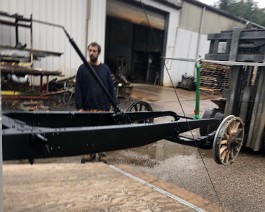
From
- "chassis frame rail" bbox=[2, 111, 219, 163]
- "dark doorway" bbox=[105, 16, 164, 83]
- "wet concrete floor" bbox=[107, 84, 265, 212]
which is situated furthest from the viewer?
"dark doorway" bbox=[105, 16, 164, 83]

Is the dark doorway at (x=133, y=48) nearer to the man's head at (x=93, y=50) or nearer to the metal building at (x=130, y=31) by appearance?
the metal building at (x=130, y=31)

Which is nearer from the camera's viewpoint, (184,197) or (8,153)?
(8,153)

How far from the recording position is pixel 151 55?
17.4 meters

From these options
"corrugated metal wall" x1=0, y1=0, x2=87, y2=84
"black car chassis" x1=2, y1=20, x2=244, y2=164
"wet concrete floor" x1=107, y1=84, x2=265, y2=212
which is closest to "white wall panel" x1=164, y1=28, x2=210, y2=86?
"corrugated metal wall" x1=0, y1=0, x2=87, y2=84

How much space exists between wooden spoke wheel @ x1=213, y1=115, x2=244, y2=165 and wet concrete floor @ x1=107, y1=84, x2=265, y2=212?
22 centimetres

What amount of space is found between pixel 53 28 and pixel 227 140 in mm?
7372

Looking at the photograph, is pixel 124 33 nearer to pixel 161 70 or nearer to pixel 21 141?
pixel 161 70

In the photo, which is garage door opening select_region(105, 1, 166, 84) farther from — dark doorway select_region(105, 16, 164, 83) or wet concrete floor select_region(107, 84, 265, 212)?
wet concrete floor select_region(107, 84, 265, 212)

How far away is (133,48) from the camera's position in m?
18.5

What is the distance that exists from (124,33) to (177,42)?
4751 mm

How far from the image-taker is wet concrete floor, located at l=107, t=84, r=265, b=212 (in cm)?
333

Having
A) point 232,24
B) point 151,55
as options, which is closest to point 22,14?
point 151,55

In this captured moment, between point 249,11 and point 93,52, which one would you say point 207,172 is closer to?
point 93,52

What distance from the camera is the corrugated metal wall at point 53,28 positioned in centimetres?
791
